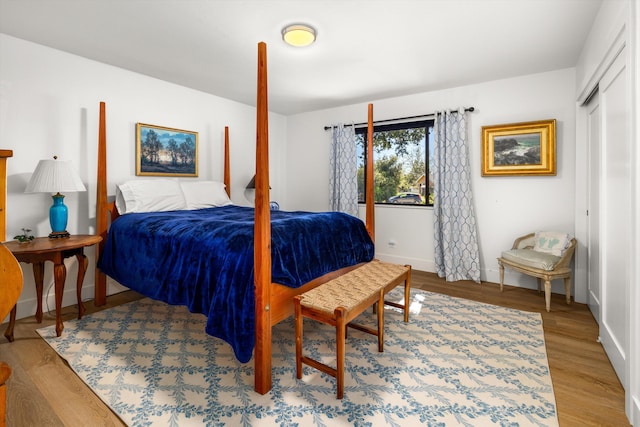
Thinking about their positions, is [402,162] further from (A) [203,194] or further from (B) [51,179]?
(B) [51,179]

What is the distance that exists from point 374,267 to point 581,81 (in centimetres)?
263

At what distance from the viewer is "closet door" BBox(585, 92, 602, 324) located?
2714 mm

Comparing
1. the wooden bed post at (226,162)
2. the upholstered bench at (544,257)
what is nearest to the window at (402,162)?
the upholstered bench at (544,257)

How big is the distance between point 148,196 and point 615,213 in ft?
12.8

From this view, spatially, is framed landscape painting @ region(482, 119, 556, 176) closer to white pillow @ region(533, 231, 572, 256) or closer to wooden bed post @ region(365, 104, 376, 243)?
white pillow @ region(533, 231, 572, 256)

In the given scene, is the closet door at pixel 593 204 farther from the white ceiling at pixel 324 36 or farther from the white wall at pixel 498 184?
the white ceiling at pixel 324 36

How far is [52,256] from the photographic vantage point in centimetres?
241

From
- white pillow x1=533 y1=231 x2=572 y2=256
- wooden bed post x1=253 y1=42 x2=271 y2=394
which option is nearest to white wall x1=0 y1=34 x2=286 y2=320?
wooden bed post x1=253 y1=42 x2=271 y2=394

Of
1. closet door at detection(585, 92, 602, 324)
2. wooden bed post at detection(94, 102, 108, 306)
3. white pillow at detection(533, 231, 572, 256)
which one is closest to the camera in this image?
closet door at detection(585, 92, 602, 324)

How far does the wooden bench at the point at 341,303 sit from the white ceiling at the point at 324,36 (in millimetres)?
1919

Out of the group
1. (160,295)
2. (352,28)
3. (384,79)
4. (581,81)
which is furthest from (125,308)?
(581,81)

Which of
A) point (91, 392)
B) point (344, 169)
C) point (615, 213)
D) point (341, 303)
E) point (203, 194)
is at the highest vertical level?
point (344, 169)

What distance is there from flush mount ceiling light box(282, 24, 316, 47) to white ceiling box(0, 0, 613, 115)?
2.3 inches

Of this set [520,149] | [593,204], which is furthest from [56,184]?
[593,204]
